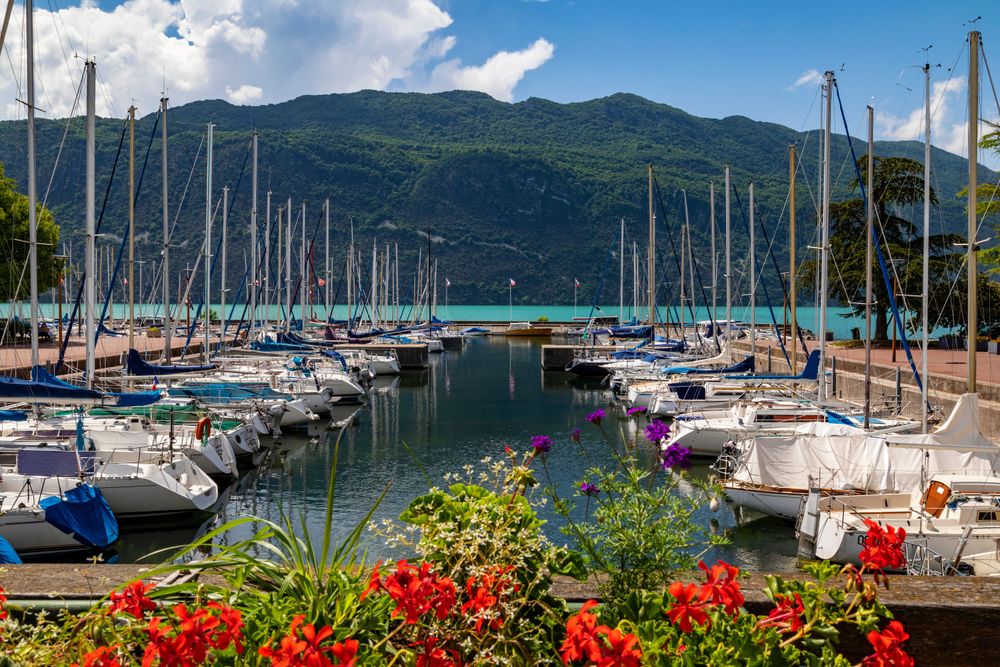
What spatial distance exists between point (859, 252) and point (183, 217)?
13701 cm

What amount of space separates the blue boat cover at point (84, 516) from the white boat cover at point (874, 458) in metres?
11.0

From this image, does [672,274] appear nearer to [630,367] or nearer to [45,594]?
[630,367]

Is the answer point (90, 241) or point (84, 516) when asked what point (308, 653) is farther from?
point (90, 241)

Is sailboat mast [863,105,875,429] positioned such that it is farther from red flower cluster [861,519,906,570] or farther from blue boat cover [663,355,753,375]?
red flower cluster [861,519,906,570]

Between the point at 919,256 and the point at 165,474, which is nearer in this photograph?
the point at 165,474

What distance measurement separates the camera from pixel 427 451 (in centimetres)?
2575

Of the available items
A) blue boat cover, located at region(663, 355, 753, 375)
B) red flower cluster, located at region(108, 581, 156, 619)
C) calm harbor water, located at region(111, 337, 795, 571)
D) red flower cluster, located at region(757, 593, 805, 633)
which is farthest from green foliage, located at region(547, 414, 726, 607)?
blue boat cover, located at region(663, 355, 753, 375)

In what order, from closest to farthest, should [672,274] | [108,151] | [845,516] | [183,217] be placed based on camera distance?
[845,516]
[672,274]
[183,217]
[108,151]

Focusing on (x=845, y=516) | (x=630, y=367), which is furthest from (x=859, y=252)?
(x=845, y=516)

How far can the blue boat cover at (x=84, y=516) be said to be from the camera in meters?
13.0

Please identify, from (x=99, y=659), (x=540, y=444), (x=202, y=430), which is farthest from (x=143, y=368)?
(x=99, y=659)

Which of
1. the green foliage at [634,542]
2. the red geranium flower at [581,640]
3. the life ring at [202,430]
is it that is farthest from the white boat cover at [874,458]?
the red geranium flower at [581,640]

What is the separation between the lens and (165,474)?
51.0 ft

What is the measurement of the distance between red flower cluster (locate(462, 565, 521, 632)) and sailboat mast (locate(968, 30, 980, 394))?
16674mm
